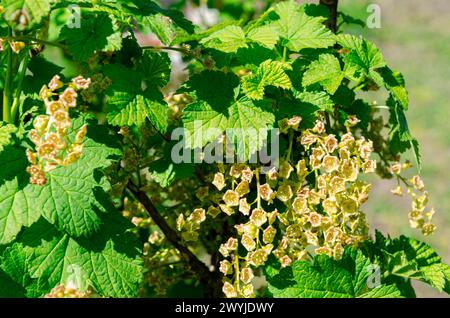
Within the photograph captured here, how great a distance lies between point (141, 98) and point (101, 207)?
0.86 feet

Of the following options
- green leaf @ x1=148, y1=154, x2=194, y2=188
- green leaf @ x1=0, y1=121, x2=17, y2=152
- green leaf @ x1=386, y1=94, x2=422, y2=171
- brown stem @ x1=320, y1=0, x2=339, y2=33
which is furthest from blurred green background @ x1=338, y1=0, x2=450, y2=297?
Answer: green leaf @ x1=0, y1=121, x2=17, y2=152

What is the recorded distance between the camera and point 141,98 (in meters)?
1.60

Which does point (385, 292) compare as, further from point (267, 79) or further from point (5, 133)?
point (5, 133)

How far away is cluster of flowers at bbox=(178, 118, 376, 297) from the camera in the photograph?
1.57 m

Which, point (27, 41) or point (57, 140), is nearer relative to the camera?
point (57, 140)

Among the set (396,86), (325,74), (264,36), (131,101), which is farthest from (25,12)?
(396,86)

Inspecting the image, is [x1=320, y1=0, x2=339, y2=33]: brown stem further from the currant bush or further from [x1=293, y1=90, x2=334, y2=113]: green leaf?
[x1=293, y1=90, x2=334, y2=113]: green leaf

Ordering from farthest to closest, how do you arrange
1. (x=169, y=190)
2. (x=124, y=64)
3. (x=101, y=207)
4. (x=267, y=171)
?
1. (x=169, y=190)
2. (x=124, y=64)
3. (x=267, y=171)
4. (x=101, y=207)

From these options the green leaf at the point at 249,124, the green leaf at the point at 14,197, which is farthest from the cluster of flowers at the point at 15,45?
the green leaf at the point at 249,124

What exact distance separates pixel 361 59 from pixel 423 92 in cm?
486

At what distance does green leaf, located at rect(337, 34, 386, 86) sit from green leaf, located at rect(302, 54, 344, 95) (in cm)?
3
